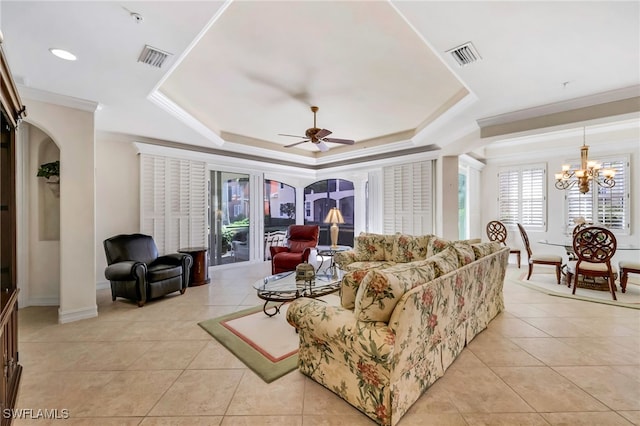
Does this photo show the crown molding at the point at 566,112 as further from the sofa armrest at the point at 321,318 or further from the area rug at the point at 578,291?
the sofa armrest at the point at 321,318

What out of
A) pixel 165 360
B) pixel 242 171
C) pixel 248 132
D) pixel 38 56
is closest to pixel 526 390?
pixel 165 360

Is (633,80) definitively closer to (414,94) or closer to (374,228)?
(414,94)

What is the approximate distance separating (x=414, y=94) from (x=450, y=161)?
218 cm

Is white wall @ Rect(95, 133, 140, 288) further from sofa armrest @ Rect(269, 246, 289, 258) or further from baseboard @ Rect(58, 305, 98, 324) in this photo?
sofa armrest @ Rect(269, 246, 289, 258)

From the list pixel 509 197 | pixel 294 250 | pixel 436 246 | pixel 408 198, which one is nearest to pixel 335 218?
pixel 294 250

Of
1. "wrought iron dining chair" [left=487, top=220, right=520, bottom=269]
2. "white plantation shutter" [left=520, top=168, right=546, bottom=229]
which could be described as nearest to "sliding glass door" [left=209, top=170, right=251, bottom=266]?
"wrought iron dining chair" [left=487, top=220, right=520, bottom=269]

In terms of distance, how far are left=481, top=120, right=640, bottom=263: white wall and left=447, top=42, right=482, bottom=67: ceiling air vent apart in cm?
404

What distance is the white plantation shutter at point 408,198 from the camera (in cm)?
546

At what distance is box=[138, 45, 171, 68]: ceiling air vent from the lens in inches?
88.9

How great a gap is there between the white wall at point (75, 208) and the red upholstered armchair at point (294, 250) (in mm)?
2528

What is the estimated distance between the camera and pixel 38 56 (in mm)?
2314

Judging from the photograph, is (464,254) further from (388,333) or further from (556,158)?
(556,158)

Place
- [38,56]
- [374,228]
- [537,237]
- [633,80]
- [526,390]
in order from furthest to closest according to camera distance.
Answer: [374,228], [537,237], [633,80], [38,56], [526,390]

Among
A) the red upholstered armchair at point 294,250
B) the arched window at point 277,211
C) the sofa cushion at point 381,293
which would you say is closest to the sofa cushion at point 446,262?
the sofa cushion at point 381,293
